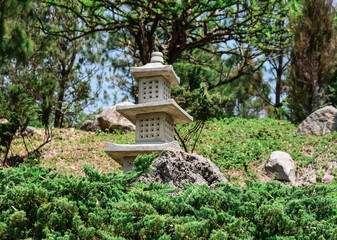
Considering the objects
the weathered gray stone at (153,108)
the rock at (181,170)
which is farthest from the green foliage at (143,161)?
the weathered gray stone at (153,108)

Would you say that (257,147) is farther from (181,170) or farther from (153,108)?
(181,170)

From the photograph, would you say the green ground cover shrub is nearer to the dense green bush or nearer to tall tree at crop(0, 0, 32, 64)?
tall tree at crop(0, 0, 32, 64)

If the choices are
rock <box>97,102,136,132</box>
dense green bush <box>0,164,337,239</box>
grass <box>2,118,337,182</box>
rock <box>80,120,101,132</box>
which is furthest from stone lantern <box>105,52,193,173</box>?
rock <box>80,120,101,132</box>

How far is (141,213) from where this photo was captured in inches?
92.7

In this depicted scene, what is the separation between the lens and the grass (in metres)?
9.09

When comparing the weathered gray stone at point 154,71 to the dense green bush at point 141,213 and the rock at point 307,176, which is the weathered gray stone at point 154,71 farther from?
the dense green bush at point 141,213

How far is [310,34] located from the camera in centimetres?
1286

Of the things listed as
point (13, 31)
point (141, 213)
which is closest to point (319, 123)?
point (13, 31)

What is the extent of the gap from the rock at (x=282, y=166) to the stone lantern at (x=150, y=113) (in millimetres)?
2797

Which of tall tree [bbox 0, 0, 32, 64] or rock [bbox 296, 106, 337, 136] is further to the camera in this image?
rock [bbox 296, 106, 337, 136]

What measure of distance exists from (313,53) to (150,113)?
808 cm

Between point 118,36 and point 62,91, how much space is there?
12.2 ft

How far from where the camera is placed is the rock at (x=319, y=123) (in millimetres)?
10820

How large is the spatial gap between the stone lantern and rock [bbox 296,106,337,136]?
17.0 feet
